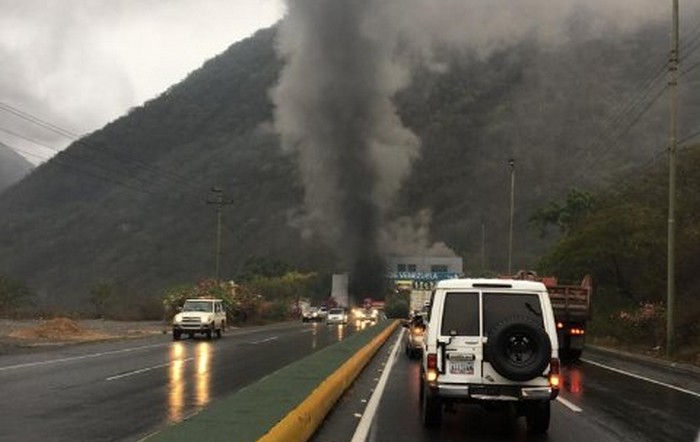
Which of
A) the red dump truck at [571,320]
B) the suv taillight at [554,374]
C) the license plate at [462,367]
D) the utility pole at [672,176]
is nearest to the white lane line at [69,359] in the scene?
the license plate at [462,367]

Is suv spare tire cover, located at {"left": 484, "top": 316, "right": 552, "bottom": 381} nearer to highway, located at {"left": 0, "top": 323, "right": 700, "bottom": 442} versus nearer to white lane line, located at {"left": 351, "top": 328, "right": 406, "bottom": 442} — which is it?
highway, located at {"left": 0, "top": 323, "right": 700, "bottom": 442}

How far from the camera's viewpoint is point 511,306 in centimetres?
1091

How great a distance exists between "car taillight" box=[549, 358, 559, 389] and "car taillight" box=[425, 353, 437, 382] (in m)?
1.50

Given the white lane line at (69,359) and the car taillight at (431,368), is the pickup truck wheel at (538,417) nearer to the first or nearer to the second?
the car taillight at (431,368)

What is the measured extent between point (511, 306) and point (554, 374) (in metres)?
1.08

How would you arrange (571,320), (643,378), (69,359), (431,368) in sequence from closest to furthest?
(431,368)
(643,378)
(69,359)
(571,320)

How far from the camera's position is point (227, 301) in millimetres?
61094

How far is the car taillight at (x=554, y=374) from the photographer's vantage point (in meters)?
10.4

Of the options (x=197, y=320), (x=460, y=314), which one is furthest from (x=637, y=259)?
(x=460, y=314)

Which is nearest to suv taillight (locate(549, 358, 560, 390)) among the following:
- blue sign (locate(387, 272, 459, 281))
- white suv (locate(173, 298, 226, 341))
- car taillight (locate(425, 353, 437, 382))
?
car taillight (locate(425, 353, 437, 382))

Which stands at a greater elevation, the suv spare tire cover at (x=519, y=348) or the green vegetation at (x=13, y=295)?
the suv spare tire cover at (x=519, y=348)

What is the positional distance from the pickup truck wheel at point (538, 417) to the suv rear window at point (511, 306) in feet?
3.95

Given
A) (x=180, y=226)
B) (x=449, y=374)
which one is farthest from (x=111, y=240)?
(x=449, y=374)

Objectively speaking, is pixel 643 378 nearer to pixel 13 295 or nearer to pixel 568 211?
pixel 568 211
